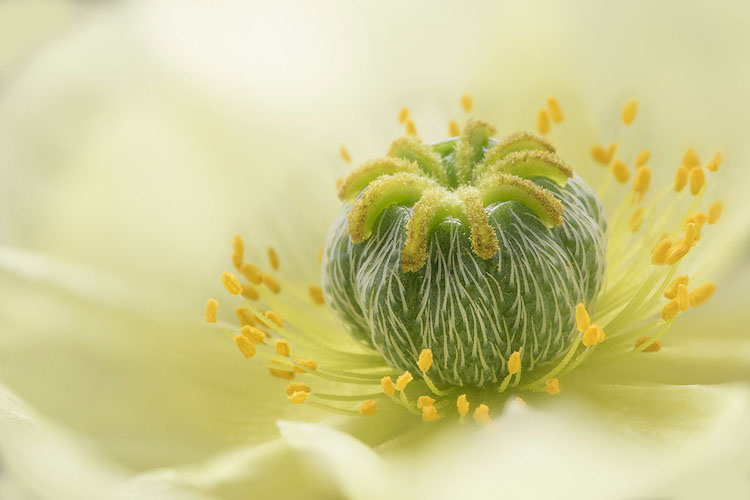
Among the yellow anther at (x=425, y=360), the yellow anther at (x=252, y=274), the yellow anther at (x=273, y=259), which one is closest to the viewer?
the yellow anther at (x=425, y=360)

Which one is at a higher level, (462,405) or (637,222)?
(637,222)

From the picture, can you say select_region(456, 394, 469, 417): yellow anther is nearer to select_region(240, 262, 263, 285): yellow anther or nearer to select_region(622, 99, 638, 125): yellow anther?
select_region(240, 262, 263, 285): yellow anther

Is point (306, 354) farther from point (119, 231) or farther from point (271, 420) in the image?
point (119, 231)

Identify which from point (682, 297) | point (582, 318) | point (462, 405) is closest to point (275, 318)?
point (462, 405)

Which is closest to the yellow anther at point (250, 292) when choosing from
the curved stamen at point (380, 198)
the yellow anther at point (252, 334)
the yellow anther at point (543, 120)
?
the yellow anther at point (252, 334)

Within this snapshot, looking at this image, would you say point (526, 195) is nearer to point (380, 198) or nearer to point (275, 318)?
point (380, 198)

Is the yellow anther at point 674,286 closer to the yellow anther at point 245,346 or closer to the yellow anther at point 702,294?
the yellow anther at point 702,294
